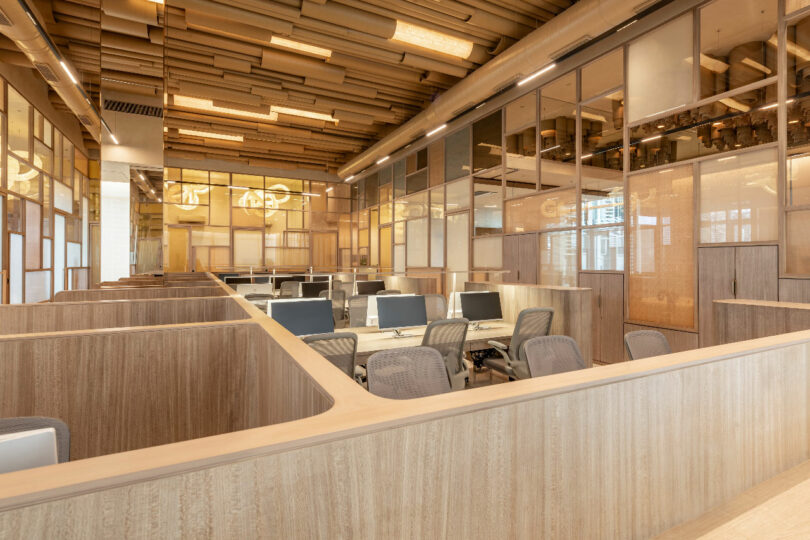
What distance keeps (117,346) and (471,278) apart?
22.6 ft

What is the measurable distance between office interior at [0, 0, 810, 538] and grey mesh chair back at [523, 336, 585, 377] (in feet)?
0.09

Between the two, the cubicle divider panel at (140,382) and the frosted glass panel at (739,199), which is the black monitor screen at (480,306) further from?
the cubicle divider panel at (140,382)

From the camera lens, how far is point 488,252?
7.84 metres

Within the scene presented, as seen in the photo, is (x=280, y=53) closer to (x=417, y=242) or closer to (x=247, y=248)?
(x=417, y=242)

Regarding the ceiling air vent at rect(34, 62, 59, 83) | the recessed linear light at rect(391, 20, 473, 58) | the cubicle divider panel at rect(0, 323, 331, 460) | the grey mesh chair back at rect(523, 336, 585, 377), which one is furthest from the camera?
the recessed linear light at rect(391, 20, 473, 58)

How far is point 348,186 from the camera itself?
14125mm

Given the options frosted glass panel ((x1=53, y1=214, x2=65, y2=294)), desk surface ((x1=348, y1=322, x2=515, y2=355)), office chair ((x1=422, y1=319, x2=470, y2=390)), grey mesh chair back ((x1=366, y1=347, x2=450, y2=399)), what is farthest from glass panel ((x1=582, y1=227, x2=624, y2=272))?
frosted glass panel ((x1=53, y1=214, x2=65, y2=294))

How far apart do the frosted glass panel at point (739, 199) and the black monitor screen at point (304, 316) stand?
4249 millimetres

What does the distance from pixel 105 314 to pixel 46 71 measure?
4349 mm

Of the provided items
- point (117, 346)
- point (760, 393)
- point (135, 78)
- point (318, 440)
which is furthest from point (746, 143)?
point (135, 78)

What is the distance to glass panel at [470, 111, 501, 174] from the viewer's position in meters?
7.52

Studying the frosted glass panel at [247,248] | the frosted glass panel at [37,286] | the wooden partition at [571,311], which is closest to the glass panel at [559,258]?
the wooden partition at [571,311]

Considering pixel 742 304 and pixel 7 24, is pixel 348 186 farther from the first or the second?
pixel 742 304

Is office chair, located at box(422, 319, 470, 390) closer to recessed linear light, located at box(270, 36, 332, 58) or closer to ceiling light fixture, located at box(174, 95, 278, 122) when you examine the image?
recessed linear light, located at box(270, 36, 332, 58)
